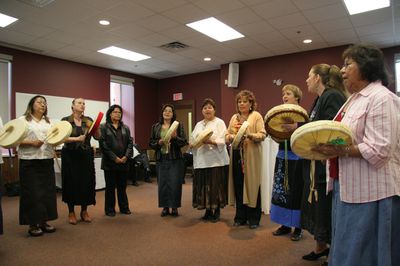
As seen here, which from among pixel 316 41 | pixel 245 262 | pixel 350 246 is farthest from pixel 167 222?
pixel 316 41

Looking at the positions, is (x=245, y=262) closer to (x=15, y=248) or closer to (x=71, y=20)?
(x=15, y=248)

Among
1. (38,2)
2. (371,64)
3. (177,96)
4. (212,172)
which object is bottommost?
(212,172)

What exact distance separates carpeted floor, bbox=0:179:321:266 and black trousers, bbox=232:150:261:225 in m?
0.14

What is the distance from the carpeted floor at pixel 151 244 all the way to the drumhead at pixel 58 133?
0.97 m

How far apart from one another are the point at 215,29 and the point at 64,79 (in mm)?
3730

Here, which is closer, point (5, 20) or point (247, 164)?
point (247, 164)

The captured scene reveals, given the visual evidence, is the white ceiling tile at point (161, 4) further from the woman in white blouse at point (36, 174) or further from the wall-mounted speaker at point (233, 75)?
the wall-mounted speaker at point (233, 75)

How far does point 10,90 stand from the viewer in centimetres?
589

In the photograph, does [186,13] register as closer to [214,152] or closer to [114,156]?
[214,152]

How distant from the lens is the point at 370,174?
4.27 feet

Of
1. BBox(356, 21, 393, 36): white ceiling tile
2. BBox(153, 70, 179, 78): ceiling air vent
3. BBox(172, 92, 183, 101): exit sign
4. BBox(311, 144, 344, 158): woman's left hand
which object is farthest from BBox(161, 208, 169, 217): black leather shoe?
BBox(172, 92, 183, 101): exit sign

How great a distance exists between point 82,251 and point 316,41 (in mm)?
5195

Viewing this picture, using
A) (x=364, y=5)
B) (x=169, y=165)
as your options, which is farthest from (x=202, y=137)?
(x=364, y=5)

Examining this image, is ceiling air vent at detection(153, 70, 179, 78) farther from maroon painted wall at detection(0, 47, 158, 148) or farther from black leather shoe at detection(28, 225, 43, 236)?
black leather shoe at detection(28, 225, 43, 236)
